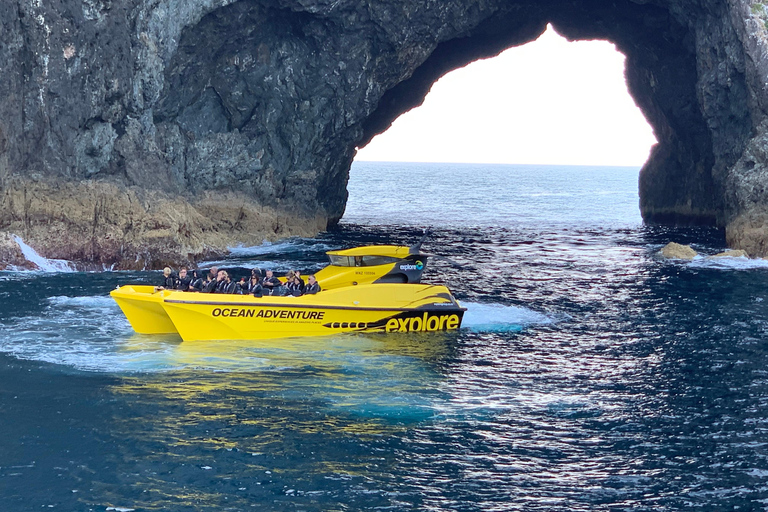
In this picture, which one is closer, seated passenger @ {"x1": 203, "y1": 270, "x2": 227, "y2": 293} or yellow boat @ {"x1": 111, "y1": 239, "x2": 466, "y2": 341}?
yellow boat @ {"x1": 111, "y1": 239, "x2": 466, "y2": 341}

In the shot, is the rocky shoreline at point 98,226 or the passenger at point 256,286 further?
the rocky shoreline at point 98,226

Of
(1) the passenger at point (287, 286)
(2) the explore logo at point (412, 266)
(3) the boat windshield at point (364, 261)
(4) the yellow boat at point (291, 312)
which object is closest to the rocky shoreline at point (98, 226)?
(3) the boat windshield at point (364, 261)

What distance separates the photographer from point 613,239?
57.4 meters

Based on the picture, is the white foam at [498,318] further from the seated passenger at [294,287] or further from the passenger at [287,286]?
the passenger at [287,286]

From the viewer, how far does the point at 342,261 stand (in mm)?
30656

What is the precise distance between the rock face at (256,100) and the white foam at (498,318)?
16.9 meters

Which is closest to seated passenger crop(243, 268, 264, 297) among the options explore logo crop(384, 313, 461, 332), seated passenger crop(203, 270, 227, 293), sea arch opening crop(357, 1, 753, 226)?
seated passenger crop(203, 270, 227, 293)

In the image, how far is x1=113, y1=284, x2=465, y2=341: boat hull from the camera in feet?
78.2

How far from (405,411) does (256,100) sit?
120 feet

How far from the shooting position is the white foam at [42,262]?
3672cm

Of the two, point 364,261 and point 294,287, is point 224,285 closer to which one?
point 294,287

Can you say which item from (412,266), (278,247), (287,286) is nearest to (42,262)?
(278,247)

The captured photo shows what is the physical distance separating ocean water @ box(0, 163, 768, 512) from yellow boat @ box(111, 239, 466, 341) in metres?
0.58

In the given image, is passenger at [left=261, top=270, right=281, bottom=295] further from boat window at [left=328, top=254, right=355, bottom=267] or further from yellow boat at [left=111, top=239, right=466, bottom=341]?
boat window at [left=328, top=254, right=355, bottom=267]
